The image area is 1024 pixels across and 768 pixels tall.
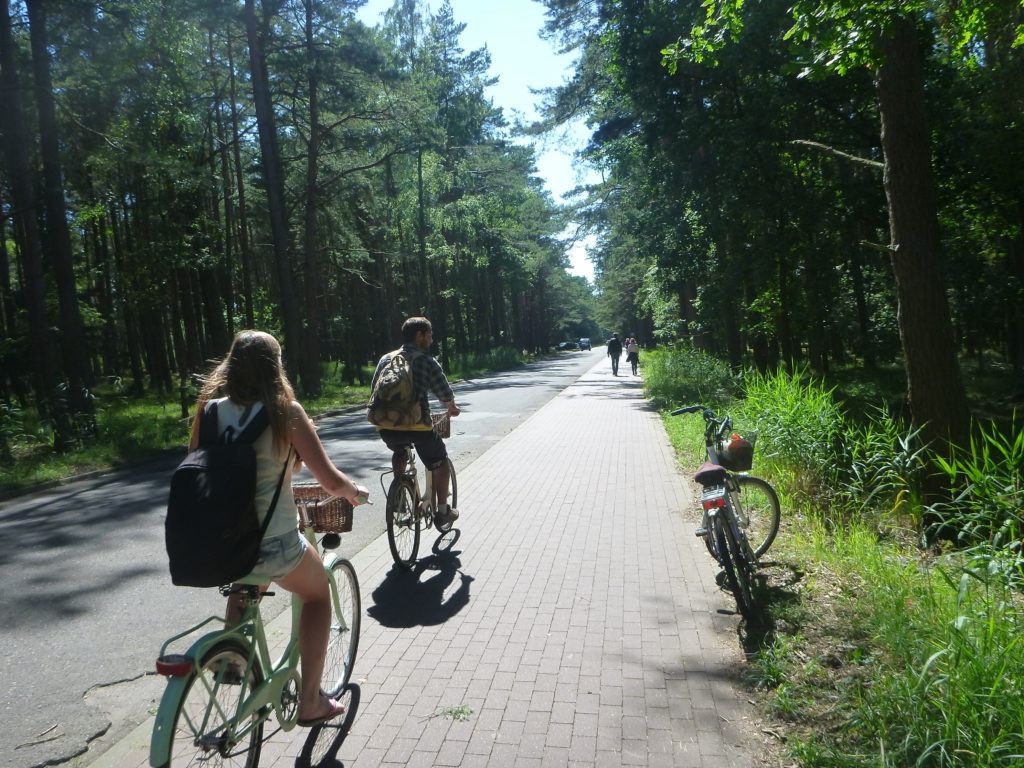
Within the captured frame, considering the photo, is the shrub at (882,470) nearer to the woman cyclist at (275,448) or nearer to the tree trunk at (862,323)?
the woman cyclist at (275,448)

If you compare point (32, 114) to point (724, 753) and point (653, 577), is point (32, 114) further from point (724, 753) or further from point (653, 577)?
point (724, 753)

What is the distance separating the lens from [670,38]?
1599 centimetres

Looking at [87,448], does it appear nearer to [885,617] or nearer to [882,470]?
[882,470]

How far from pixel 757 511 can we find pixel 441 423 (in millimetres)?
3187

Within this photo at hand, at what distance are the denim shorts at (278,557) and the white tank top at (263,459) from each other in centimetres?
4

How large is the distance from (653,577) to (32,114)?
1674cm

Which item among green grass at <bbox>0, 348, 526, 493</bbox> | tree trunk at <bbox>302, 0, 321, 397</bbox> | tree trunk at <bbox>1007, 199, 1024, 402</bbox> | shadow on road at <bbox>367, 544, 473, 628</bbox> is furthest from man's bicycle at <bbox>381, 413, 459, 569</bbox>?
tree trunk at <bbox>302, 0, 321, 397</bbox>

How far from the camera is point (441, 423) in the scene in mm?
6746

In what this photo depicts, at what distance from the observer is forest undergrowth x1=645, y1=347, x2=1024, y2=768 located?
2.99 metres

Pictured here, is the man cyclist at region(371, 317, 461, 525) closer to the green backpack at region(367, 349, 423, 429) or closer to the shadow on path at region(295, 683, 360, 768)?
the green backpack at region(367, 349, 423, 429)

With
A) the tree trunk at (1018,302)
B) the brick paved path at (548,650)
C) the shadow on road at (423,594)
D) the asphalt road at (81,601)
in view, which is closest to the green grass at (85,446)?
the asphalt road at (81,601)

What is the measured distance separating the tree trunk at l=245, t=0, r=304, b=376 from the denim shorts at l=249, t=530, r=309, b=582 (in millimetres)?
20284

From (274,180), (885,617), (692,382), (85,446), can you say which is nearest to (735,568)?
(885,617)

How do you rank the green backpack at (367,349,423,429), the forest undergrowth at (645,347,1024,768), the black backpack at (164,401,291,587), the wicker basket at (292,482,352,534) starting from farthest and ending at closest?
the green backpack at (367,349,423,429)
the wicker basket at (292,482,352,534)
the forest undergrowth at (645,347,1024,768)
the black backpack at (164,401,291,587)
